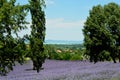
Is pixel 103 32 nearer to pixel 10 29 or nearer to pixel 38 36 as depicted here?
pixel 38 36

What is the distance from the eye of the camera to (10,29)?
1516 centimetres

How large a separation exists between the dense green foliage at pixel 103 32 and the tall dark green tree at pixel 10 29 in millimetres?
30160

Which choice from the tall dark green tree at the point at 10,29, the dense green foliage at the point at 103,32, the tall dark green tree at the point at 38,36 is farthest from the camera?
the dense green foliage at the point at 103,32

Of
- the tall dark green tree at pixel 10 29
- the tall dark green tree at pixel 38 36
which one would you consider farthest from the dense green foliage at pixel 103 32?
the tall dark green tree at pixel 10 29

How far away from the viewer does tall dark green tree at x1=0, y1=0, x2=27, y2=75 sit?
1485cm

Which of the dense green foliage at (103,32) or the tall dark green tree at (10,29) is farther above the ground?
the tall dark green tree at (10,29)

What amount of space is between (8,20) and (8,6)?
0.49 m

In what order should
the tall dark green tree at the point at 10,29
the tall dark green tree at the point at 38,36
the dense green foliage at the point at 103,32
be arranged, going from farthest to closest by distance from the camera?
1. the dense green foliage at the point at 103,32
2. the tall dark green tree at the point at 38,36
3. the tall dark green tree at the point at 10,29

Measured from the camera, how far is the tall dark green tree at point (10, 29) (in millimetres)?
14852

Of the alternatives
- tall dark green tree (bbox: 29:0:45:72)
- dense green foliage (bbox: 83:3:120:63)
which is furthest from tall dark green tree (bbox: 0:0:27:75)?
dense green foliage (bbox: 83:3:120:63)

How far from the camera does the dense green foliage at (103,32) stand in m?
45.9

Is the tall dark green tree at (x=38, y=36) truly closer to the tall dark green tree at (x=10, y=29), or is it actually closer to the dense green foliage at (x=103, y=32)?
the dense green foliage at (x=103, y=32)

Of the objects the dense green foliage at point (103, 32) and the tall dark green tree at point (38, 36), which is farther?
the dense green foliage at point (103, 32)

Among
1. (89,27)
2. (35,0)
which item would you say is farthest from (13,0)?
(89,27)
